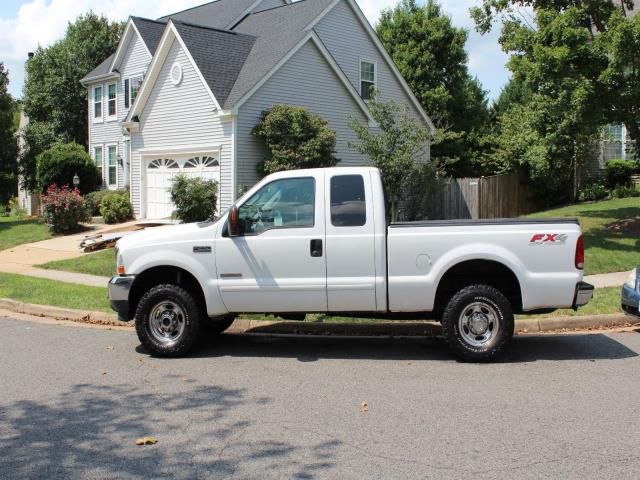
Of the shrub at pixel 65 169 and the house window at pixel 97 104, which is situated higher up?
the house window at pixel 97 104

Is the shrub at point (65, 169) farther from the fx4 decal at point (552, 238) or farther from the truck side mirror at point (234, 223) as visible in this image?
the fx4 decal at point (552, 238)

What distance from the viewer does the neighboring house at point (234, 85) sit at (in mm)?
20844

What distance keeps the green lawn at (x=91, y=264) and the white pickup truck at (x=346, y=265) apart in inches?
280

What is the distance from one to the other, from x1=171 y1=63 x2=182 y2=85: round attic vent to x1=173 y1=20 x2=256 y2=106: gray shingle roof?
80 centimetres

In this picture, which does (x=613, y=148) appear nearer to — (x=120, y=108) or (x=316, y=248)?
(x=120, y=108)

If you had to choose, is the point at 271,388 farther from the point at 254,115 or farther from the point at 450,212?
the point at 450,212

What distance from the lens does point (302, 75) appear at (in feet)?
72.9

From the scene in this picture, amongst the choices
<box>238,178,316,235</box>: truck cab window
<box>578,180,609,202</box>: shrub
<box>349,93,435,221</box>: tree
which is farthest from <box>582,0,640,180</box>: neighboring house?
<box>238,178,316,235</box>: truck cab window

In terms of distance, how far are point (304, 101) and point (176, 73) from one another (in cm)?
441

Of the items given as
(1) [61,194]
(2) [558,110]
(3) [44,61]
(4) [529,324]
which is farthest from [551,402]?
(3) [44,61]

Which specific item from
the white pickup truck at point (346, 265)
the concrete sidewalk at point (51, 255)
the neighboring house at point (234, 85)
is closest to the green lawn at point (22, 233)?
the concrete sidewalk at point (51, 255)

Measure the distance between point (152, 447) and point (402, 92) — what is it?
24041 mm

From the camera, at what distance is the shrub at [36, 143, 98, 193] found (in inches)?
1061

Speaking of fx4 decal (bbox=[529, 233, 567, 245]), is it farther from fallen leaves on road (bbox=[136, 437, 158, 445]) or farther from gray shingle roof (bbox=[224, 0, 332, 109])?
gray shingle roof (bbox=[224, 0, 332, 109])
